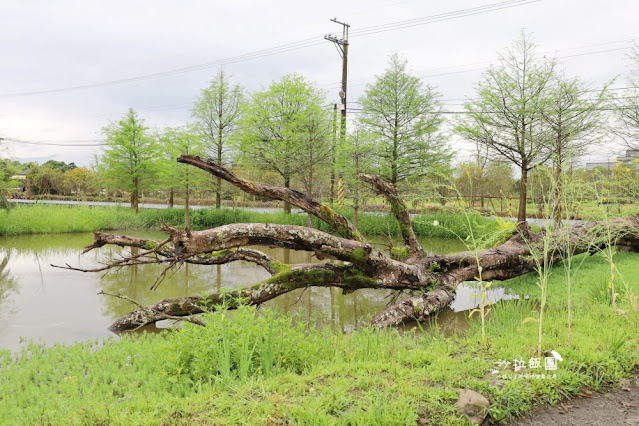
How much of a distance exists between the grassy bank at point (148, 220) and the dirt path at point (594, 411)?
12.4 metres

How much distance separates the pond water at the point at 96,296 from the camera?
21.1ft

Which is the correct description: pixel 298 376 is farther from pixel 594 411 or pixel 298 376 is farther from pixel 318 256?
pixel 318 256

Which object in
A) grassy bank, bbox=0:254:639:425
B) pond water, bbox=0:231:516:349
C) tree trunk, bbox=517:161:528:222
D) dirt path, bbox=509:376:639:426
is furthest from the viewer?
tree trunk, bbox=517:161:528:222

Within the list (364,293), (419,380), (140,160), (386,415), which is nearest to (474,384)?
(419,380)

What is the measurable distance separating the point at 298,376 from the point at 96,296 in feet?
21.7

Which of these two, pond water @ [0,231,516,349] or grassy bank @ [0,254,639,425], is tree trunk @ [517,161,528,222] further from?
grassy bank @ [0,254,639,425]

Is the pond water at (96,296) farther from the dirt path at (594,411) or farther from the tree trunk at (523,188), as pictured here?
the tree trunk at (523,188)

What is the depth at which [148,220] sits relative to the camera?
20.3 m

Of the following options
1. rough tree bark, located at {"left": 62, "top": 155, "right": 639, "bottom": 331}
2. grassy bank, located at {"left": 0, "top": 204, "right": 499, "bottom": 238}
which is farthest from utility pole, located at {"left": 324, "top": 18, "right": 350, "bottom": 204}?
rough tree bark, located at {"left": 62, "top": 155, "right": 639, "bottom": 331}

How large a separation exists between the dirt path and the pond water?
96.7 inches

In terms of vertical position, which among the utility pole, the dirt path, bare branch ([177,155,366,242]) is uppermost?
the utility pole

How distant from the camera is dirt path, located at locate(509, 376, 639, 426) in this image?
2855mm

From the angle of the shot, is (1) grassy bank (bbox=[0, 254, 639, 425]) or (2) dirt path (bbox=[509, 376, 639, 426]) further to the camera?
(2) dirt path (bbox=[509, 376, 639, 426])

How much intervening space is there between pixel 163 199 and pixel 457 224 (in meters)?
37.4
